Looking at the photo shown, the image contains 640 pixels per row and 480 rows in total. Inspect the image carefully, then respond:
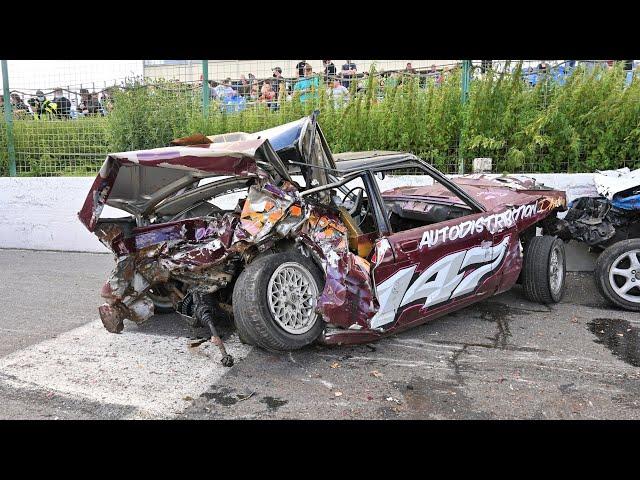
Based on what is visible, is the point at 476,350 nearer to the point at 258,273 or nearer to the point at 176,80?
the point at 258,273

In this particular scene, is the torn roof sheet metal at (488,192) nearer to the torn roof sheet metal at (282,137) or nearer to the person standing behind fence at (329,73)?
the torn roof sheet metal at (282,137)

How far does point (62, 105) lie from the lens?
9.02 metres

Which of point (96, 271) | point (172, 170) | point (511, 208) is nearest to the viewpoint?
point (172, 170)

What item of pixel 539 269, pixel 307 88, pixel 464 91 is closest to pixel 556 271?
pixel 539 269

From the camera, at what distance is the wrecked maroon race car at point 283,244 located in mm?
3992

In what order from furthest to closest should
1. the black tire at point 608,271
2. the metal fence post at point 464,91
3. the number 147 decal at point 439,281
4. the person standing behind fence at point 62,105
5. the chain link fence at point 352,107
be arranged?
the person standing behind fence at point 62,105, the metal fence post at point 464,91, the chain link fence at point 352,107, the black tire at point 608,271, the number 147 decal at point 439,281

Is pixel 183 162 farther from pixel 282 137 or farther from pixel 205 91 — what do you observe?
pixel 205 91

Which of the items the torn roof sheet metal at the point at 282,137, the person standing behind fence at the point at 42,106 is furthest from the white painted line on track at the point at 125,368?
the person standing behind fence at the point at 42,106

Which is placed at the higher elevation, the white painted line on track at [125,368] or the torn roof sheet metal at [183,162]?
the torn roof sheet metal at [183,162]

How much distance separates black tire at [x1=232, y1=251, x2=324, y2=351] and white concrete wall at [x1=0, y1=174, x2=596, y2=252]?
4772 mm

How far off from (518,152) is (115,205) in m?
5.29

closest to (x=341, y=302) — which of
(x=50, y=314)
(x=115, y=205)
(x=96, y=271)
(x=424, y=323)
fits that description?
(x=424, y=323)

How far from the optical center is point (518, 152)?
754 cm

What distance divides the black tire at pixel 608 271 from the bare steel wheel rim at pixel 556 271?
1.10 ft
